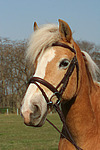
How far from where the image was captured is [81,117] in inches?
137

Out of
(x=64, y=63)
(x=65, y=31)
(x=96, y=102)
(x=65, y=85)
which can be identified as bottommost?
(x=96, y=102)

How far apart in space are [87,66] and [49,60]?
793 millimetres

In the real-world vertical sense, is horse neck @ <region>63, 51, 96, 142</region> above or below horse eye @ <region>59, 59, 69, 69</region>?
below

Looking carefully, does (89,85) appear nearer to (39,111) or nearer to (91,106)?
(91,106)

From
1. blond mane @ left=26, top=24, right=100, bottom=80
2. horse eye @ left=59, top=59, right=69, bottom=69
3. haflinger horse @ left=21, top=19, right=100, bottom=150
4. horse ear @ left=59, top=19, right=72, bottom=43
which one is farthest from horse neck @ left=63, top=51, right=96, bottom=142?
blond mane @ left=26, top=24, right=100, bottom=80

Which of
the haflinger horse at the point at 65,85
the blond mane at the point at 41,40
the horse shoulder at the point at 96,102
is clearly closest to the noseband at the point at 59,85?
the haflinger horse at the point at 65,85

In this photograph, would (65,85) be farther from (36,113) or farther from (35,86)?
(36,113)

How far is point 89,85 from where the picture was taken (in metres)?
3.74

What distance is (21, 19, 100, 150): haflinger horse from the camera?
3.04 metres

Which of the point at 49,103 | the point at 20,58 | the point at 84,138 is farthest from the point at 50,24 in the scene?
the point at 20,58

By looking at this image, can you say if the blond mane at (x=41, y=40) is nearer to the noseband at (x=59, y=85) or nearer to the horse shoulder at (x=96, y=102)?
the noseband at (x=59, y=85)

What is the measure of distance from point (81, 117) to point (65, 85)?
1.77ft

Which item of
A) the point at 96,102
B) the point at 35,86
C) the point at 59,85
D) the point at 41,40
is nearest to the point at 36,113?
the point at 35,86

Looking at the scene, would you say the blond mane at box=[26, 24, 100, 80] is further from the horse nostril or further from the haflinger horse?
the horse nostril
